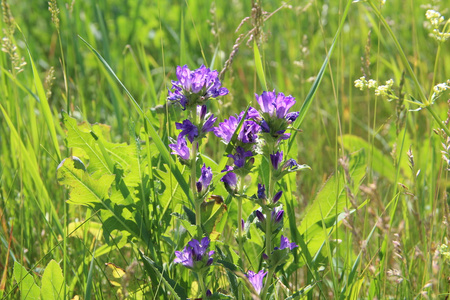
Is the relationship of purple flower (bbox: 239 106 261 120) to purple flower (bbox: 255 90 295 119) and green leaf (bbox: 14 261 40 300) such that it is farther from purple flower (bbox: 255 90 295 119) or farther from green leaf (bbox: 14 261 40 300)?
green leaf (bbox: 14 261 40 300)

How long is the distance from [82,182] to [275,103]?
609mm

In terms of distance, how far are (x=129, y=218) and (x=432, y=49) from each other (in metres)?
2.69

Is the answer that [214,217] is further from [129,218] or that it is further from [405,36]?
[405,36]

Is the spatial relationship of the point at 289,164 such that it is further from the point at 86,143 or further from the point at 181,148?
the point at 86,143

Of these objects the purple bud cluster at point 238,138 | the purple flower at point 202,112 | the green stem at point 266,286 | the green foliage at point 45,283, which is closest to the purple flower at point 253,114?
the purple bud cluster at point 238,138

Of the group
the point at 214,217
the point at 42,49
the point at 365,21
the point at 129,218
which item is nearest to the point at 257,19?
the point at 214,217

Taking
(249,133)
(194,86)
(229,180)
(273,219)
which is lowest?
(273,219)

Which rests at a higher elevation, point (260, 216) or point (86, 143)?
point (86, 143)

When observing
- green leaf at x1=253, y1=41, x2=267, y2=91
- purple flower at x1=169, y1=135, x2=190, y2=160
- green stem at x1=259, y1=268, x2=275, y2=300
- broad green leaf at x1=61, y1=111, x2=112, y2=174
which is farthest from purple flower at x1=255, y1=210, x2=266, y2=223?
broad green leaf at x1=61, y1=111, x2=112, y2=174

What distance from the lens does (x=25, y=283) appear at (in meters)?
1.36

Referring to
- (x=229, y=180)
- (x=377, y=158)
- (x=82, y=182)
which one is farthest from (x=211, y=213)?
(x=377, y=158)

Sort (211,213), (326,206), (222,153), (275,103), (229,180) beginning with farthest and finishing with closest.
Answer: (222,153) < (326,206) < (211,213) < (229,180) < (275,103)

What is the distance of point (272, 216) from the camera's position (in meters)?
1.30

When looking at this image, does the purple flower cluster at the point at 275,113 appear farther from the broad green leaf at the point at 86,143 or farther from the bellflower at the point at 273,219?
the broad green leaf at the point at 86,143
